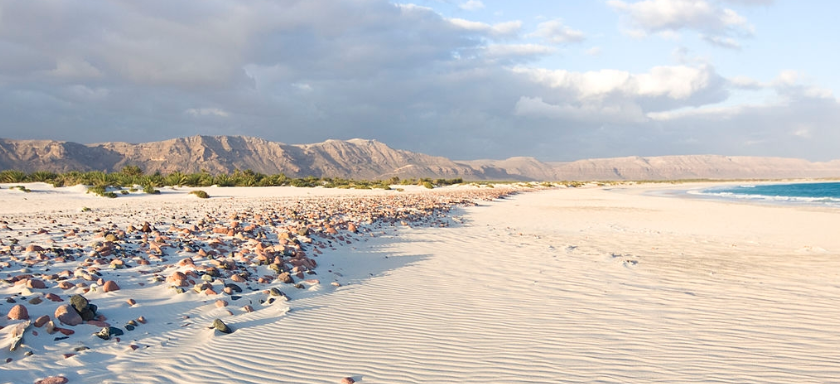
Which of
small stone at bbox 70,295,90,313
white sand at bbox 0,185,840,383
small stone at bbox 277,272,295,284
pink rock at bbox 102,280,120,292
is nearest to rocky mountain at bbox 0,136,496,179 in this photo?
pink rock at bbox 102,280,120,292

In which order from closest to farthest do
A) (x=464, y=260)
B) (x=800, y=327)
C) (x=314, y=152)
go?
1. (x=800, y=327)
2. (x=464, y=260)
3. (x=314, y=152)

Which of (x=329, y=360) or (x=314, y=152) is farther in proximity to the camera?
(x=314, y=152)

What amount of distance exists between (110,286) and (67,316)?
1012 millimetres

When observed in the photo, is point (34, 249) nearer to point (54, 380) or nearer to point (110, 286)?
point (110, 286)

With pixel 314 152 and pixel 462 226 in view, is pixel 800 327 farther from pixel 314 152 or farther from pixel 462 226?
pixel 314 152

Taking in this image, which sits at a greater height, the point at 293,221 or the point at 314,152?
the point at 314,152

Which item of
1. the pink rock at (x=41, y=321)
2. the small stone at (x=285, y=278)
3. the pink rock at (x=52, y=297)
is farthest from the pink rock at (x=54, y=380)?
the small stone at (x=285, y=278)

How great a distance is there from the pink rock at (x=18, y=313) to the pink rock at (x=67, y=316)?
203 mm

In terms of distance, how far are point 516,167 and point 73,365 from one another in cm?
19889

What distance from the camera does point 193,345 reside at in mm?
3762

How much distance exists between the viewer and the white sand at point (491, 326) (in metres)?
3.44

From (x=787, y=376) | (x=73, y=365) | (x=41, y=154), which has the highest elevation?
(x=41, y=154)

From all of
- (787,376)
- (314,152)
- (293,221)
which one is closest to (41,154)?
(314,152)

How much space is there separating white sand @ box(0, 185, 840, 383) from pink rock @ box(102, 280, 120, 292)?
0.11 m
